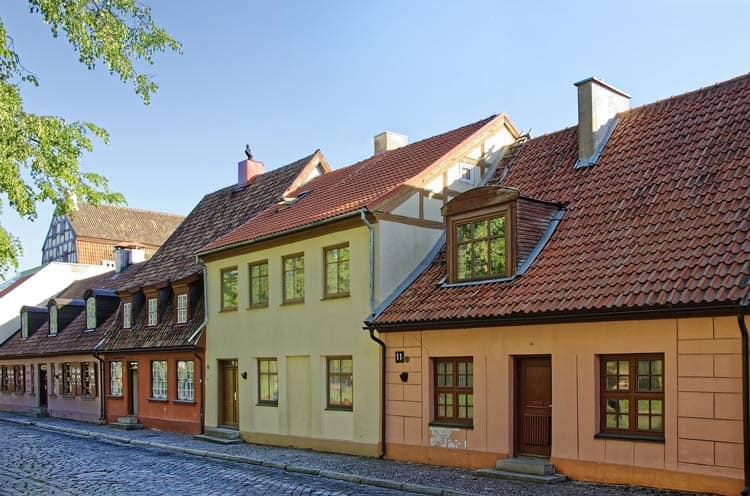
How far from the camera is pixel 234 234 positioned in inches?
883

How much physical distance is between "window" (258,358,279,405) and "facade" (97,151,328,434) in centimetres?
302

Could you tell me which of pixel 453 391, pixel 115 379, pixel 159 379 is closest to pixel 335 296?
pixel 453 391

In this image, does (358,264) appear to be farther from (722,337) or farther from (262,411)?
(722,337)

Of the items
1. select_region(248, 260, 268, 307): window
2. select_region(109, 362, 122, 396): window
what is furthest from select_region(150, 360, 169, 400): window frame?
select_region(248, 260, 268, 307): window

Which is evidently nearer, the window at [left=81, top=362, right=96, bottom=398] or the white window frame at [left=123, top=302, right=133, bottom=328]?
the white window frame at [left=123, top=302, right=133, bottom=328]

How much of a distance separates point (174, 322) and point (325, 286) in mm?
8395

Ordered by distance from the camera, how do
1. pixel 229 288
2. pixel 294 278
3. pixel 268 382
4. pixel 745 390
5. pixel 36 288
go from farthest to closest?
1. pixel 36 288
2. pixel 229 288
3. pixel 268 382
4. pixel 294 278
5. pixel 745 390

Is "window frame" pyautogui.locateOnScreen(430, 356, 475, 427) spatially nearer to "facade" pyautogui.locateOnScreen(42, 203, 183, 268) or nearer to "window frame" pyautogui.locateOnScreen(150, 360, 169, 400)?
"window frame" pyautogui.locateOnScreen(150, 360, 169, 400)

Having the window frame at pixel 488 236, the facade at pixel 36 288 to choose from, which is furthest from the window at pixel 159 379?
the facade at pixel 36 288

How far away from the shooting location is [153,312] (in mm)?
26891

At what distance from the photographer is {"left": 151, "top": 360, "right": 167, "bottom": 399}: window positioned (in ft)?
84.4

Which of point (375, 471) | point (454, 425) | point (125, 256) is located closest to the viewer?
point (375, 471)

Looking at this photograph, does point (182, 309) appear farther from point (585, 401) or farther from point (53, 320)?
point (585, 401)

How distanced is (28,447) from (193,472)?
8.05 m
